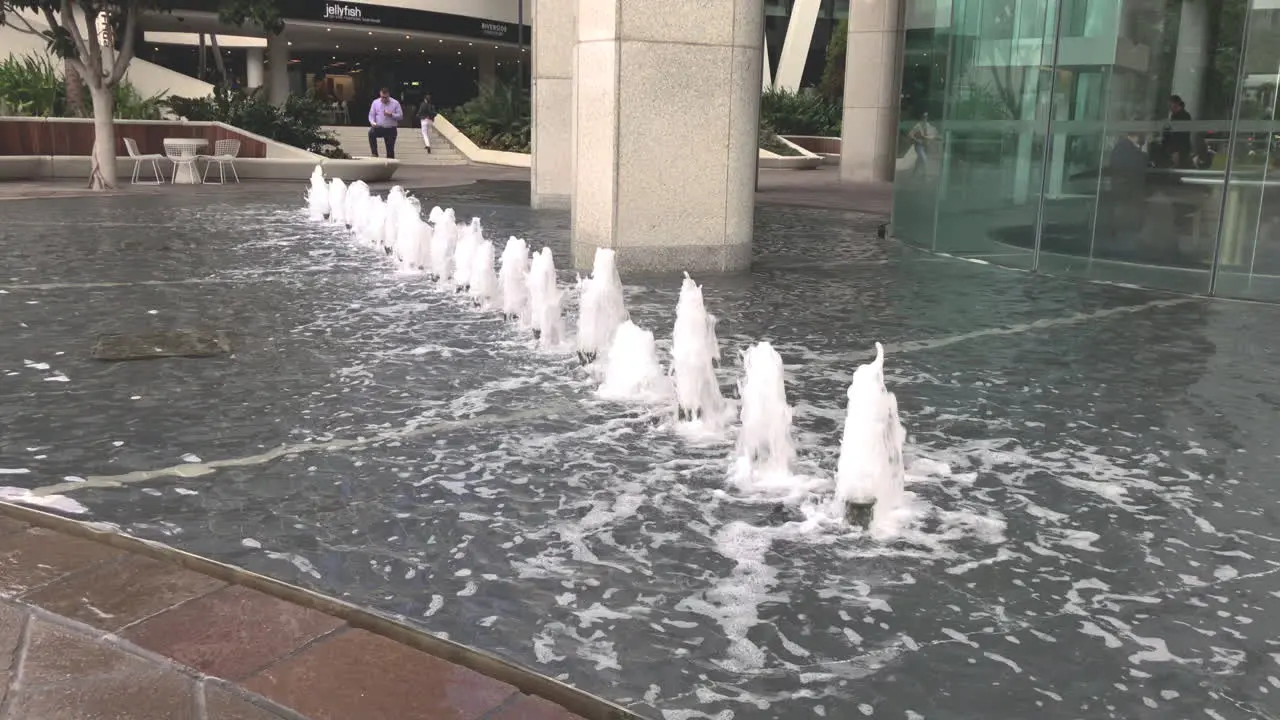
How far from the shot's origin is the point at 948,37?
12.6 meters

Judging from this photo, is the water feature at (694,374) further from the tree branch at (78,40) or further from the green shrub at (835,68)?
the green shrub at (835,68)

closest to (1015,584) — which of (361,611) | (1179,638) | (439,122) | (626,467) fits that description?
(1179,638)

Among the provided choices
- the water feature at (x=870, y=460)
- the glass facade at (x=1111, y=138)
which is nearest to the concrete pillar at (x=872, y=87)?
the glass facade at (x=1111, y=138)

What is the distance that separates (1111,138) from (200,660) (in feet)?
34.5

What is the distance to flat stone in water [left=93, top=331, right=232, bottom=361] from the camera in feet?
23.3

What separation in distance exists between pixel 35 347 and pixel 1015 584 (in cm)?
640

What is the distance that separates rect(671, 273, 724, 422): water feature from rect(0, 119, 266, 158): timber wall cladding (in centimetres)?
2001

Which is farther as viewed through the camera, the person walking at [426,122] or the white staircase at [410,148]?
the person walking at [426,122]

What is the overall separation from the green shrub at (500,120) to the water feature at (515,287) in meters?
22.3

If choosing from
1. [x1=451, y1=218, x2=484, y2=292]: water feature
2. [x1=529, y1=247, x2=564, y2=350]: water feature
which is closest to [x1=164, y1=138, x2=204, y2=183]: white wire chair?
[x1=451, y1=218, x2=484, y2=292]: water feature

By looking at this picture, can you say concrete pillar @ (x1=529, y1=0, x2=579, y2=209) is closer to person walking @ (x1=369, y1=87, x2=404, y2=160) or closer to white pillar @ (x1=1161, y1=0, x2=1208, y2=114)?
white pillar @ (x1=1161, y1=0, x2=1208, y2=114)

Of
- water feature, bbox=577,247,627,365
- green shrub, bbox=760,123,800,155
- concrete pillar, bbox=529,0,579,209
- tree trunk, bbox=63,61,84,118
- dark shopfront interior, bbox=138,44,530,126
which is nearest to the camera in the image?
water feature, bbox=577,247,627,365

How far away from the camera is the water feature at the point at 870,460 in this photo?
449cm

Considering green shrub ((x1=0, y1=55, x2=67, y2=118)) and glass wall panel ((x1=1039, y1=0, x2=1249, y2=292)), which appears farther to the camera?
green shrub ((x1=0, y1=55, x2=67, y2=118))
